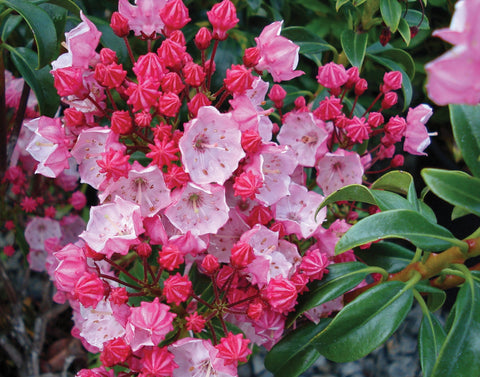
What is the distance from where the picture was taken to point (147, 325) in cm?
81

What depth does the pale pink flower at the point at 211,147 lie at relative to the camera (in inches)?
34.2

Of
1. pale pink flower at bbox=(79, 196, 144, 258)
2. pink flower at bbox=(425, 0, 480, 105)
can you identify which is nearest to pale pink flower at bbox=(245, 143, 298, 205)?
pale pink flower at bbox=(79, 196, 144, 258)

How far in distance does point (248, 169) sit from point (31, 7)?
58 centimetres

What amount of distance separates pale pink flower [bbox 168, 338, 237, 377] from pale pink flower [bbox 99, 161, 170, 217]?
242mm

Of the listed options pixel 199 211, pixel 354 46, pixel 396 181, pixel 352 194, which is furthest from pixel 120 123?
pixel 354 46

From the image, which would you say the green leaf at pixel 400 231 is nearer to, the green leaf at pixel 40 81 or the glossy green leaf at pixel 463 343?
the glossy green leaf at pixel 463 343

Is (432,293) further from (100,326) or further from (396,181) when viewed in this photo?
(100,326)

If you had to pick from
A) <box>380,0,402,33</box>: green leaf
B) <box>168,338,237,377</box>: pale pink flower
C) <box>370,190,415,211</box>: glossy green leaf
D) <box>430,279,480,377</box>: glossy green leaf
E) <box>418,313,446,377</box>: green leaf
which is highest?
<box>380,0,402,33</box>: green leaf

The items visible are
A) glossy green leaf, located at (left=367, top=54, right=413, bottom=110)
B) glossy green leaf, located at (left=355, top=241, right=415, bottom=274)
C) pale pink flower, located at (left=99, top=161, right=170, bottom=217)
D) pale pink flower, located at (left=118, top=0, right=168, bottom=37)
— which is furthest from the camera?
glossy green leaf, located at (left=367, top=54, right=413, bottom=110)

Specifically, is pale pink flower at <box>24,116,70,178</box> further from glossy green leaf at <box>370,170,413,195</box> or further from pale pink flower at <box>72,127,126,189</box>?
glossy green leaf at <box>370,170,413,195</box>

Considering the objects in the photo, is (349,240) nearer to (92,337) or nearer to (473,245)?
(473,245)

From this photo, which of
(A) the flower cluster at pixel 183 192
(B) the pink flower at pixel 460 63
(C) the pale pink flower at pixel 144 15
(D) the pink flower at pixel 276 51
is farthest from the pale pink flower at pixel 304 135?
(B) the pink flower at pixel 460 63

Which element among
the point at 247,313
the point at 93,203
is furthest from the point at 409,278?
the point at 93,203

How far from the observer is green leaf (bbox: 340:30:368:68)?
→ 119cm
